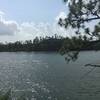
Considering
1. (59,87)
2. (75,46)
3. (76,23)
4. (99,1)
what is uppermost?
(99,1)

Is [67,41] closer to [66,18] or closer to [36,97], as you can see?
[66,18]

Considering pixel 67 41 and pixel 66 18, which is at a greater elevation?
pixel 66 18

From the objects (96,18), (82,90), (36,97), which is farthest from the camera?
(82,90)

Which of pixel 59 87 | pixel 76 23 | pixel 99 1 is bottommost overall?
pixel 59 87

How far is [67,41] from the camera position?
9.36m

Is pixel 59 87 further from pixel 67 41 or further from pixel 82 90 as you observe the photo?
pixel 67 41

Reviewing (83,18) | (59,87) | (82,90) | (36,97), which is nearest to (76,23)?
(83,18)

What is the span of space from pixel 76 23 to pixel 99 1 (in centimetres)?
102

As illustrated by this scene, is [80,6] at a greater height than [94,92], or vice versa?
[80,6]

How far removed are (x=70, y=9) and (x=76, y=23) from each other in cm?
49

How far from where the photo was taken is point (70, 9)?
9156 mm

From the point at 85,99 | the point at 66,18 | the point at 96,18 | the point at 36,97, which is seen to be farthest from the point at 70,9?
Answer: the point at 36,97

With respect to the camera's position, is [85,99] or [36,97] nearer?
[85,99]

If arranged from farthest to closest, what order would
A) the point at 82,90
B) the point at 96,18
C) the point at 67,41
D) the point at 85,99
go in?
the point at 82,90 → the point at 85,99 → the point at 67,41 → the point at 96,18
